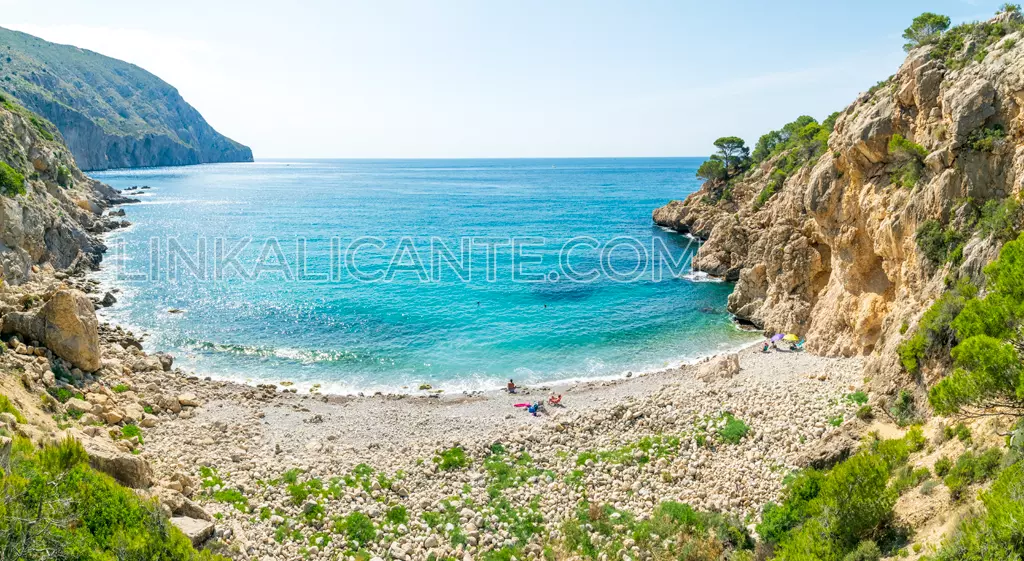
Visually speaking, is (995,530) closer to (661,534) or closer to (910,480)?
(910,480)

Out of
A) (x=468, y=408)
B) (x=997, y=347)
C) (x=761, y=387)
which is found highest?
(x=997, y=347)

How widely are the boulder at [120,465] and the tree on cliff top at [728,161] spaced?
276 feet

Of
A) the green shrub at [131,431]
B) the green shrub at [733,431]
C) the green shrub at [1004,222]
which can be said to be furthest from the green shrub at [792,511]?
the green shrub at [131,431]

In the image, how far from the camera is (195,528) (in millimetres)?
18016

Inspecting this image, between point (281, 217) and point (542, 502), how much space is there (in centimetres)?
10186

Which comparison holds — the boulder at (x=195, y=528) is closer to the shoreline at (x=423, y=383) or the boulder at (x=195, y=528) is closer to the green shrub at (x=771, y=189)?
the shoreline at (x=423, y=383)

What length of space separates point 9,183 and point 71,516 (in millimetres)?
46424

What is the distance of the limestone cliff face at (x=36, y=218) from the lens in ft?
141

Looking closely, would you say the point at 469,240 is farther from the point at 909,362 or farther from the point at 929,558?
the point at 929,558

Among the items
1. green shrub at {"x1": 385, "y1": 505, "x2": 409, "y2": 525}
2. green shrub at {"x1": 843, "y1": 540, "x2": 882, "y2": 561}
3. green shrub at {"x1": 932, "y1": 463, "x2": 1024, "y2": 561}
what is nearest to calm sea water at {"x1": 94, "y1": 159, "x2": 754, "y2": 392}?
green shrub at {"x1": 385, "y1": 505, "x2": 409, "y2": 525}

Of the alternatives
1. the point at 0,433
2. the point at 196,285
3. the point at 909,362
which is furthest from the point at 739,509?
the point at 196,285

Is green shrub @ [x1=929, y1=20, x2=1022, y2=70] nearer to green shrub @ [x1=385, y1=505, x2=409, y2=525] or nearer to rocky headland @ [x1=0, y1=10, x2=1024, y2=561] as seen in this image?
rocky headland @ [x1=0, y1=10, x2=1024, y2=561]

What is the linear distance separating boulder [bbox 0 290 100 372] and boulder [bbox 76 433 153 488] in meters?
11.9

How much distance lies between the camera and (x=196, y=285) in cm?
5897
